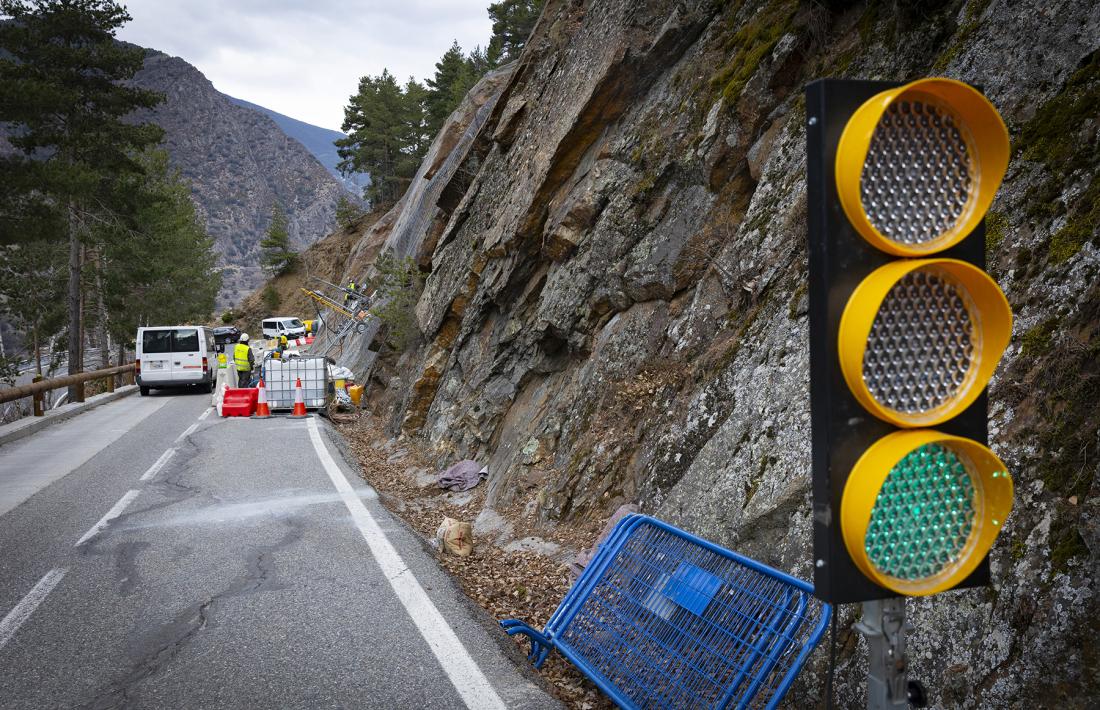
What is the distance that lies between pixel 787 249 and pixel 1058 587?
4.04m

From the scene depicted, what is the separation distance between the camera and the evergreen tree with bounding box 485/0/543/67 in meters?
42.8

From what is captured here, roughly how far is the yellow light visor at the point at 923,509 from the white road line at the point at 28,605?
5218 mm

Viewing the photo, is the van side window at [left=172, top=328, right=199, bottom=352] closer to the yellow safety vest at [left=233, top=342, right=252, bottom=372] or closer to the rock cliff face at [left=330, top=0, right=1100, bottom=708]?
the yellow safety vest at [left=233, top=342, right=252, bottom=372]

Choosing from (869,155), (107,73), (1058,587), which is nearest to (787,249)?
(1058,587)

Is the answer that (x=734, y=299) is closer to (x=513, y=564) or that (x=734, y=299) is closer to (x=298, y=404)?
(x=513, y=564)

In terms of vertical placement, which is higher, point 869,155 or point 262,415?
point 869,155

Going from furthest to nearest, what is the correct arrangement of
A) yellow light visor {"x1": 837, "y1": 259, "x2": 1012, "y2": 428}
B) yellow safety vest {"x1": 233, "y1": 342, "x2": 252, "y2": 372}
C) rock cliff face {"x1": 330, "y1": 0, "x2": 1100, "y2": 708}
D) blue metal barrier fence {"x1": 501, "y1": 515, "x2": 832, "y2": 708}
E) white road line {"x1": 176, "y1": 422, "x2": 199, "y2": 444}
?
yellow safety vest {"x1": 233, "y1": 342, "x2": 252, "y2": 372} < white road line {"x1": 176, "y1": 422, "x2": 199, "y2": 444} < blue metal barrier fence {"x1": 501, "y1": 515, "x2": 832, "y2": 708} < rock cliff face {"x1": 330, "y1": 0, "x2": 1100, "y2": 708} < yellow light visor {"x1": 837, "y1": 259, "x2": 1012, "y2": 428}

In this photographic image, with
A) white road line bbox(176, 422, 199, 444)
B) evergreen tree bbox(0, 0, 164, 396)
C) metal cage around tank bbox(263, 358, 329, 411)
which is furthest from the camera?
evergreen tree bbox(0, 0, 164, 396)

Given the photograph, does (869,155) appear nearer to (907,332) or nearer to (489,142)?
(907,332)

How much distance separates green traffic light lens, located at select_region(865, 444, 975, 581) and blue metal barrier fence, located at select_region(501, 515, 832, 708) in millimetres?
1392

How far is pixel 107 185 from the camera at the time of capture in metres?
27.4

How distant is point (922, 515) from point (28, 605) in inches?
236

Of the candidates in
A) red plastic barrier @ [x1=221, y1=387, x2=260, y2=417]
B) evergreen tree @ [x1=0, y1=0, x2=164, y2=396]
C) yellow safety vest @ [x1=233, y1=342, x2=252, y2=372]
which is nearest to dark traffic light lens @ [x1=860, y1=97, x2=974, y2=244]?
red plastic barrier @ [x1=221, y1=387, x2=260, y2=417]

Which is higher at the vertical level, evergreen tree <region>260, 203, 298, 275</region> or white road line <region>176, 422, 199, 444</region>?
evergreen tree <region>260, 203, 298, 275</region>
